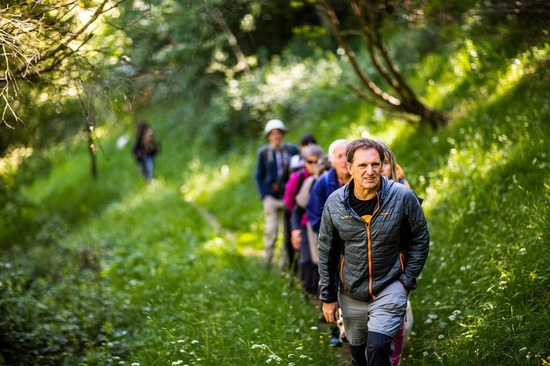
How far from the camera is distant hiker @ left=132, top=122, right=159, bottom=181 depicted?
20969 mm

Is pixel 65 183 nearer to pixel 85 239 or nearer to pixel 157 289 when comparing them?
pixel 85 239

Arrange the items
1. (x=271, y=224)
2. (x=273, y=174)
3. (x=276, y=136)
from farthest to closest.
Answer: (x=271, y=224) → (x=273, y=174) → (x=276, y=136)

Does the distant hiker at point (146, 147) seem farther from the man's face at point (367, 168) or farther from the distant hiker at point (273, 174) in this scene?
the man's face at point (367, 168)

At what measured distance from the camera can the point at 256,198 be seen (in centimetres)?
1478

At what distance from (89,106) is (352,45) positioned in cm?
1549

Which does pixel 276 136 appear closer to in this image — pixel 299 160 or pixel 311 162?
pixel 299 160

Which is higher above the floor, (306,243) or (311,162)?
(311,162)

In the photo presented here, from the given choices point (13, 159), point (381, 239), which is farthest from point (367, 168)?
point (13, 159)

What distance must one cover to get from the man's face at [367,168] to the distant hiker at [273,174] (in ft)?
15.1

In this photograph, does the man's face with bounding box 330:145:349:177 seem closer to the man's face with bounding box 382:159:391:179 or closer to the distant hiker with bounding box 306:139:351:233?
the distant hiker with bounding box 306:139:351:233

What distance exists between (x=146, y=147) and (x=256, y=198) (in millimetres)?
7329

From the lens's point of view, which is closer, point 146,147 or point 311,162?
point 311,162

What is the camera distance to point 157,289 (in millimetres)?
9008

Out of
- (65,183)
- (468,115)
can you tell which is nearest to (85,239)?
(468,115)
